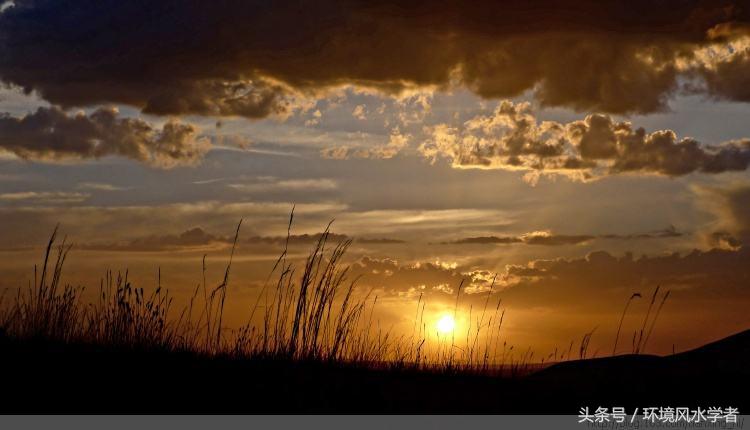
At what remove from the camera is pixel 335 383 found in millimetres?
5043

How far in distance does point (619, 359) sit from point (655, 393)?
0.83m

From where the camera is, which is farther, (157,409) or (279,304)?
(279,304)

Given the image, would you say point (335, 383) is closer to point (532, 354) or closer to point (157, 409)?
point (157, 409)

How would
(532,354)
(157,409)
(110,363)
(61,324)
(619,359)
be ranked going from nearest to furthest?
(157,409) → (110,363) → (619,359) → (61,324) → (532,354)

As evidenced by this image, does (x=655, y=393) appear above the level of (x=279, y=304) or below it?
below

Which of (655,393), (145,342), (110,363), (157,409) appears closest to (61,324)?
(145,342)

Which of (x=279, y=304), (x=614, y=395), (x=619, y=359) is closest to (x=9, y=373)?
(x=279, y=304)

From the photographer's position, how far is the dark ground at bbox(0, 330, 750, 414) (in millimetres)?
4605

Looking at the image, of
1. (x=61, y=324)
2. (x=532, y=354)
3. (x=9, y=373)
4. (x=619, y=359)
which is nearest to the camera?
(x=9, y=373)

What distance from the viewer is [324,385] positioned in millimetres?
4934

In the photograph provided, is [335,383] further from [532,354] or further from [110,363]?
[532,354]

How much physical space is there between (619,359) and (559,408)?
1291 millimetres

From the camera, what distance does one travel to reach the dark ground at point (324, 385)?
4.61 meters

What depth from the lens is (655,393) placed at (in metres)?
5.30
